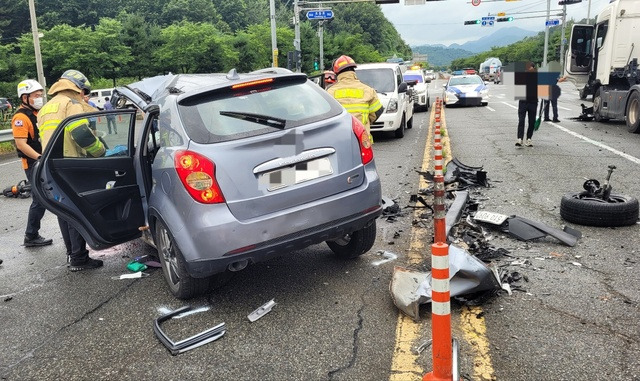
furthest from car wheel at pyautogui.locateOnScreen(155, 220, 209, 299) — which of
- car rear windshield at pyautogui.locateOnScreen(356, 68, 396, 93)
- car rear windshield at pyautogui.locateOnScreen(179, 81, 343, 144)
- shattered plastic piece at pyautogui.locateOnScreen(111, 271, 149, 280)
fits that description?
car rear windshield at pyautogui.locateOnScreen(356, 68, 396, 93)

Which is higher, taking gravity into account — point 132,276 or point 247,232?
point 247,232

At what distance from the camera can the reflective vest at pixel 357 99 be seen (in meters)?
6.14

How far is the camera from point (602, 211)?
5352mm

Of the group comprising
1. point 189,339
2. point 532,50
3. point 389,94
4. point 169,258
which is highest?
point 532,50

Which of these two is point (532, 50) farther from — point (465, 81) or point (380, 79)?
point (380, 79)

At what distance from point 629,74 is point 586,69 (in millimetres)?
2951

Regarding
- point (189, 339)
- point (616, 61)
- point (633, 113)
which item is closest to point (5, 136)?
point (189, 339)

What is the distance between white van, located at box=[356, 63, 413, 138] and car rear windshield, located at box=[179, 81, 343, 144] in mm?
8646

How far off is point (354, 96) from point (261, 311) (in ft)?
10.4

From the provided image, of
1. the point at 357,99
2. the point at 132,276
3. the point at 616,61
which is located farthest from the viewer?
Answer: the point at 616,61

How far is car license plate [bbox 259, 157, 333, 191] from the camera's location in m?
3.68

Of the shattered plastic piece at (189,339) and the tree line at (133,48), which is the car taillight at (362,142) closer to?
the shattered plastic piece at (189,339)

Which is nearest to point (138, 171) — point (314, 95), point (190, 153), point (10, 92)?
point (190, 153)

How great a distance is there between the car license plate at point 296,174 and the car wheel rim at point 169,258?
98cm
